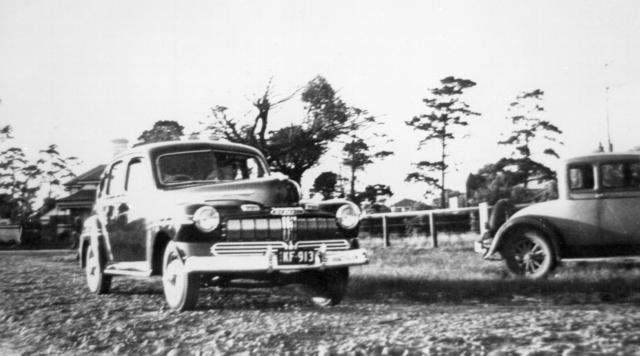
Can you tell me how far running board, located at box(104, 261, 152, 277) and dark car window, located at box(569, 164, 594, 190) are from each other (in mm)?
5305

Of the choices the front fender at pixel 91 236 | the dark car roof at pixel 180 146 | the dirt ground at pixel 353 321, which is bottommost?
the dirt ground at pixel 353 321

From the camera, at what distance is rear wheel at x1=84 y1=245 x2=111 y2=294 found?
7.95 metres

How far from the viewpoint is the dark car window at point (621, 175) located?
8.38 m

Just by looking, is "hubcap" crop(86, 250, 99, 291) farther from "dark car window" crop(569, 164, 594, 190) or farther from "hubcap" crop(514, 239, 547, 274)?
"dark car window" crop(569, 164, 594, 190)

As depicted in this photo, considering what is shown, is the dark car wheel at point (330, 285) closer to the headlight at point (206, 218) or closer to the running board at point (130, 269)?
the headlight at point (206, 218)

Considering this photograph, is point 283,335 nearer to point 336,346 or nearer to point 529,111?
point 336,346

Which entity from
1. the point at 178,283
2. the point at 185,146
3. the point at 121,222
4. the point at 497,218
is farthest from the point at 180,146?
the point at 497,218

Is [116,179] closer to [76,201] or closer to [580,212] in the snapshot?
[580,212]

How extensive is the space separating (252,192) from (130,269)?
70.2 inches

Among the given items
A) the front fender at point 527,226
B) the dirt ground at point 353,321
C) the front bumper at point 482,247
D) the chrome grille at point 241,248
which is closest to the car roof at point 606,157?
the front fender at point 527,226

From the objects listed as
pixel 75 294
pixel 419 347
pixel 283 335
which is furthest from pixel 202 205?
pixel 75 294

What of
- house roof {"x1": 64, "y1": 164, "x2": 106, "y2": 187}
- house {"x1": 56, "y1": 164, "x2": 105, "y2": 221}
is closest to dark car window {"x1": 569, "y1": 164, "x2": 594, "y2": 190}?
house {"x1": 56, "y1": 164, "x2": 105, "y2": 221}

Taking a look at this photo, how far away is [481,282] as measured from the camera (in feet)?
25.0

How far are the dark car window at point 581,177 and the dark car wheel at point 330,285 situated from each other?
12.1 ft
